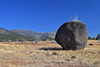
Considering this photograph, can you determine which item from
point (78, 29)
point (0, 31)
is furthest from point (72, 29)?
point (0, 31)

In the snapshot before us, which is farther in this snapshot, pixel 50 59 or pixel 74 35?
pixel 74 35

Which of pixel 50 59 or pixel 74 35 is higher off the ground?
pixel 74 35

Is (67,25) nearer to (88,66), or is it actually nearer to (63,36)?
(63,36)

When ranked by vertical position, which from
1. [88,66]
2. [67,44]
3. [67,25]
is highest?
[67,25]

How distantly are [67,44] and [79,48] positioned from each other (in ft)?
5.87

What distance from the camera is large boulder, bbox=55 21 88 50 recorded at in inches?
699

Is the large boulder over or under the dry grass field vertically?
over

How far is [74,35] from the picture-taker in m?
17.7

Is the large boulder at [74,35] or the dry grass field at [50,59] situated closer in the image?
the dry grass field at [50,59]

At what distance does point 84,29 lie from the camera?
18344mm

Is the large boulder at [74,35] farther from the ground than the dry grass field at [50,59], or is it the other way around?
the large boulder at [74,35]

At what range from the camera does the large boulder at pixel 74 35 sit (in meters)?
17.8

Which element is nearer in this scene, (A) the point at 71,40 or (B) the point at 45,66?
(B) the point at 45,66

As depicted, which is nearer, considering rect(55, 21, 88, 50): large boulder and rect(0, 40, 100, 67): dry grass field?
rect(0, 40, 100, 67): dry grass field
